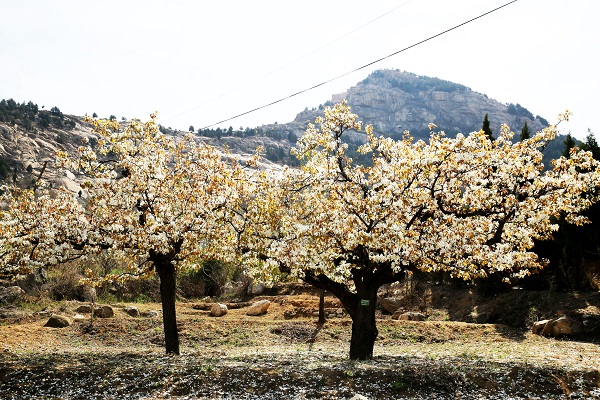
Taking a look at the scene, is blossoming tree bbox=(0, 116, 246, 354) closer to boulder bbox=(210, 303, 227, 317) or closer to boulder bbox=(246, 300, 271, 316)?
boulder bbox=(210, 303, 227, 317)

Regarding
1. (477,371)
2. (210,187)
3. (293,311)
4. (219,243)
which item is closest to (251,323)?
(293,311)

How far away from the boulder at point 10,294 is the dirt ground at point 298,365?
6.73 metres

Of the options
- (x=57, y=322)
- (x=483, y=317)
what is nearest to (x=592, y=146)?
(x=483, y=317)

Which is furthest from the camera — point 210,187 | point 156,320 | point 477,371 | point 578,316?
point 156,320

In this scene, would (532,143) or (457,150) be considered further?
(532,143)

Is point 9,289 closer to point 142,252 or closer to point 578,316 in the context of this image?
point 142,252

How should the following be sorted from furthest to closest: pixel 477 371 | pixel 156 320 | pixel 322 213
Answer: pixel 156 320 < pixel 322 213 < pixel 477 371

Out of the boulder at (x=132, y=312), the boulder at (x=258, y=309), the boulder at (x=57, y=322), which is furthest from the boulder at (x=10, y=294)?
the boulder at (x=258, y=309)

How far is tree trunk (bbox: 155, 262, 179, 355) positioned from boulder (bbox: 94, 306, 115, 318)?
13205mm

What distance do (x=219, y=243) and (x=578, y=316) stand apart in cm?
1767

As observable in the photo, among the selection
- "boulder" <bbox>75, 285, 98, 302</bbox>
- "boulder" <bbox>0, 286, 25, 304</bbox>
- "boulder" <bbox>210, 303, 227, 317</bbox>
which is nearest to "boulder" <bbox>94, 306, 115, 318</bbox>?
"boulder" <bbox>210, 303, 227, 317</bbox>

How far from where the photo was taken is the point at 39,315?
27.0 m

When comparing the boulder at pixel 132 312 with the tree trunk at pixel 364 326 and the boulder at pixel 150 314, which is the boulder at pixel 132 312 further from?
the tree trunk at pixel 364 326

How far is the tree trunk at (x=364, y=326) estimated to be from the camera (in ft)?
50.0
